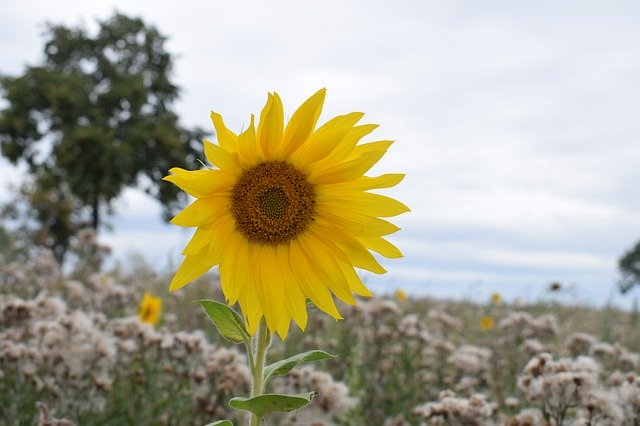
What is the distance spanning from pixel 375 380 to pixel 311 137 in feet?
15.9

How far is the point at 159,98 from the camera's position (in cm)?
4316

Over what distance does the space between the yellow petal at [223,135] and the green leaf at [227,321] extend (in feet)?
1.76

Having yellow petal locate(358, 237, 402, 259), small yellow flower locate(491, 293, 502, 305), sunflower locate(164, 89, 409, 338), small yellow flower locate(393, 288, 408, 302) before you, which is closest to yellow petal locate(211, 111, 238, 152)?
sunflower locate(164, 89, 409, 338)

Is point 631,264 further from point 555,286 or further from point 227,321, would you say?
point 227,321

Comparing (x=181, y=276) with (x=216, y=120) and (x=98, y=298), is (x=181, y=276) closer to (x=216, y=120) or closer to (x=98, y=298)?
(x=216, y=120)

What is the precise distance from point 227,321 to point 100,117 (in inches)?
1522

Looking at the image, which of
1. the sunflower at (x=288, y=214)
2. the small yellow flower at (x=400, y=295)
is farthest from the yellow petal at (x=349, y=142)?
the small yellow flower at (x=400, y=295)

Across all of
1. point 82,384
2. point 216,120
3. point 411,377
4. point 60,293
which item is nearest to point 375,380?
point 411,377

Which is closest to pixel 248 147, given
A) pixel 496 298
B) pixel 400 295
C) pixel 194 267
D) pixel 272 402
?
pixel 194 267

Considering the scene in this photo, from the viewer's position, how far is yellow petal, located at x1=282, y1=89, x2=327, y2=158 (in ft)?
8.28

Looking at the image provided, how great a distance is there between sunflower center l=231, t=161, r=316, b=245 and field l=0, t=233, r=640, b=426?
6.21ft

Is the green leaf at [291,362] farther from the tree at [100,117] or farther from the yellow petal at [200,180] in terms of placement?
the tree at [100,117]

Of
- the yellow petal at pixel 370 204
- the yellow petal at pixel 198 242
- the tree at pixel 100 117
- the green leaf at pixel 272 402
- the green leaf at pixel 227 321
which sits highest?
the tree at pixel 100 117

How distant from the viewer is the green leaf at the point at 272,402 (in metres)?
2.18
